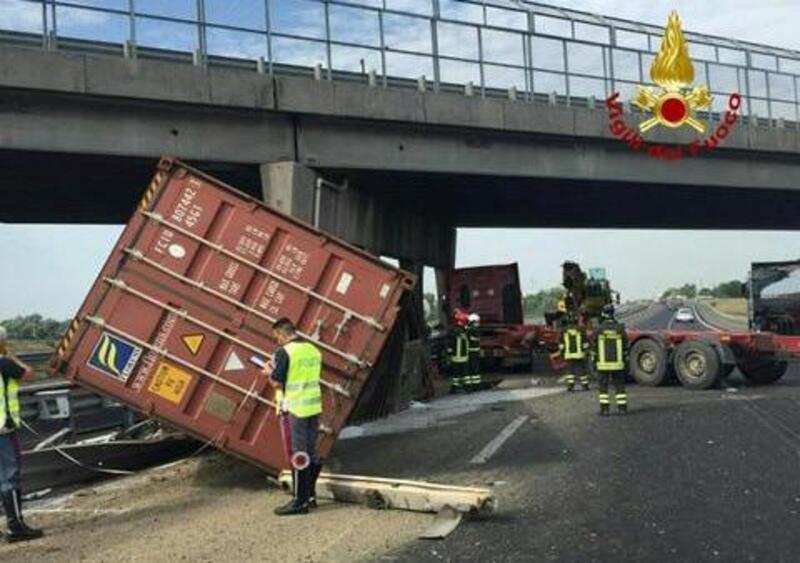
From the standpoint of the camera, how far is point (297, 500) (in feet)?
27.0

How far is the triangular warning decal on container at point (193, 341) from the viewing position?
9414mm

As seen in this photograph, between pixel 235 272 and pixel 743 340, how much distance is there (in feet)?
36.5

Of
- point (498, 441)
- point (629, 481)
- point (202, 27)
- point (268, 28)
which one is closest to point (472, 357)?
point (268, 28)

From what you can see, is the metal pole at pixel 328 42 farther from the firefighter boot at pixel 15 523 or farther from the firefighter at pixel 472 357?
the firefighter boot at pixel 15 523

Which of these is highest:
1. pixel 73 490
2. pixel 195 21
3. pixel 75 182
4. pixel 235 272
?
pixel 195 21

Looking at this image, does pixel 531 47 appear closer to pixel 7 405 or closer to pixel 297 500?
pixel 297 500

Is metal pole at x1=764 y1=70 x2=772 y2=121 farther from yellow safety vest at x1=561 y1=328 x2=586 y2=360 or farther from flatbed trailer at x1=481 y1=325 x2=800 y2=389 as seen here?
yellow safety vest at x1=561 y1=328 x2=586 y2=360

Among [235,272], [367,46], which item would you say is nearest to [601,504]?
[235,272]

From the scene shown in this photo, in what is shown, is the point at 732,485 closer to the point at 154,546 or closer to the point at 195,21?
the point at 154,546

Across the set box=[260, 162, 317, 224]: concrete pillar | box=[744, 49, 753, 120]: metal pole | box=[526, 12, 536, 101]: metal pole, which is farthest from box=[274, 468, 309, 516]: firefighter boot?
box=[744, 49, 753, 120]: metal pole

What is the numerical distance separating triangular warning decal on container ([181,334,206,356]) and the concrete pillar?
30.6ft

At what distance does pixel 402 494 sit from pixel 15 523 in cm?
319

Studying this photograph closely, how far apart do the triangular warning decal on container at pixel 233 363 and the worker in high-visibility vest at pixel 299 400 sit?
0.92 meters

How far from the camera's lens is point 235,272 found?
9.59m
